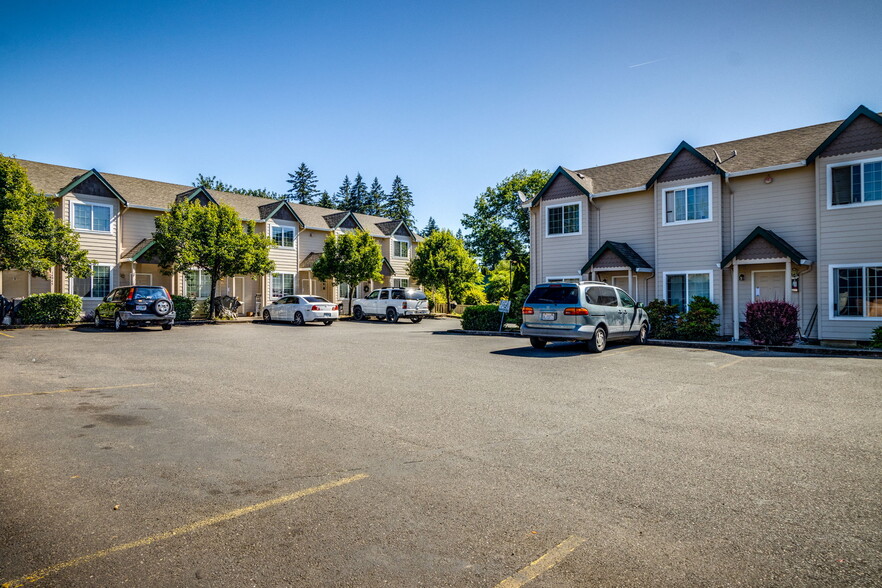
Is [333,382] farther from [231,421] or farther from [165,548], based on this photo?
[165,548]

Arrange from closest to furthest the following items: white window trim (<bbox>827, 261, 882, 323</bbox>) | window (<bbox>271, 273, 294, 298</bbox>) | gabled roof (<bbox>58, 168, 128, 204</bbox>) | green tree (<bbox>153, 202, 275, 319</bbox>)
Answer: white window trim (<bbox>827, 261, 882, 323</bbox>) → gabled roof (<bbox>58, 168, 128, 204</bbox>) → green tree (<bbox>153, 202, 275, 319</bbox>) → window (<bbox>271, 273, 294, 298</bbox>)

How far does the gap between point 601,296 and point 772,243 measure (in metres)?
7.12

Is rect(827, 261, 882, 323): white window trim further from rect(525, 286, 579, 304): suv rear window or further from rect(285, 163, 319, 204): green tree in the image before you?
rect(285, 163, 319, 204): green tree

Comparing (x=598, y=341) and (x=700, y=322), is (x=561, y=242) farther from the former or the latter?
(x=598, y=341)

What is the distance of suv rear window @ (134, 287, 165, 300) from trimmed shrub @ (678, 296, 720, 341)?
1984 centimetres

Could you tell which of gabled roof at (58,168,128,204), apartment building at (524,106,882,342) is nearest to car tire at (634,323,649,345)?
apartment building at (524,106,882,342)

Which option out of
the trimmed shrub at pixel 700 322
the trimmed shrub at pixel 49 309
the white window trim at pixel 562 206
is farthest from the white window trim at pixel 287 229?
the trimmed shrub at pixel 700 322

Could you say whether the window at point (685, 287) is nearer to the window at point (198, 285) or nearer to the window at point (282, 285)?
the window at point (282, 285)

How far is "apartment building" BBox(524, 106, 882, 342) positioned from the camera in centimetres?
1650

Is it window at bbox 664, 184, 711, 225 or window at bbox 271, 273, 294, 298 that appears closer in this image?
window at bbox 664, 184, 711, 225

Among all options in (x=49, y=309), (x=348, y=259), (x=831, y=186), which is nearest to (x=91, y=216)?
(x=49, y=309)

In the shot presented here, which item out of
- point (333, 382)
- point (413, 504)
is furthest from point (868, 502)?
point (333, 382)

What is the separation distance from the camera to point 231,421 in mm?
6586

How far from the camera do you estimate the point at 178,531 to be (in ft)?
11.8
